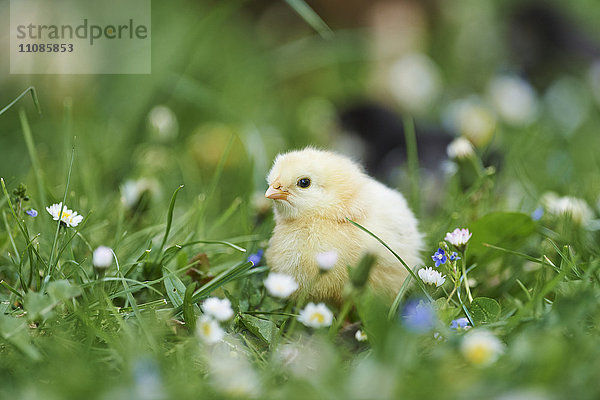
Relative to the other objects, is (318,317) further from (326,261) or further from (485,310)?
(485,310)

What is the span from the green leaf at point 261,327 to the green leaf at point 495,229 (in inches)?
27.6

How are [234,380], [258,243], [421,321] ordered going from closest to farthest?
[234,380] → [421,321] → [258,243]

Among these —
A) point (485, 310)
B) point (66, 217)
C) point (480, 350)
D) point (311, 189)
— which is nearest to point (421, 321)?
point (480, 350)

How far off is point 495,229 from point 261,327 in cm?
83

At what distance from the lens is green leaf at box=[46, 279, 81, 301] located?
4.39ft

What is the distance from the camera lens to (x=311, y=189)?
1674 millimetres

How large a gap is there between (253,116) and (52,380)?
273 cm

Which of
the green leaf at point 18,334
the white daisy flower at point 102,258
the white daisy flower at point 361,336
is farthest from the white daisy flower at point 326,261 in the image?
the green leaf at point 18,334

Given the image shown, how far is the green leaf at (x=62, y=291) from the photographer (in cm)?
134

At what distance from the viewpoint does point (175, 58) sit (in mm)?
3422

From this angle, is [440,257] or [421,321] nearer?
[421,321]

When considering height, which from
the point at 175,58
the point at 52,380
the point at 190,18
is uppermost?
the point at 190,18

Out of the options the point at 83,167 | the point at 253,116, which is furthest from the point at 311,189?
the point at 253,116

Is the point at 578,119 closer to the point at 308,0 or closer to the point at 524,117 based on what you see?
the point at 524,117
